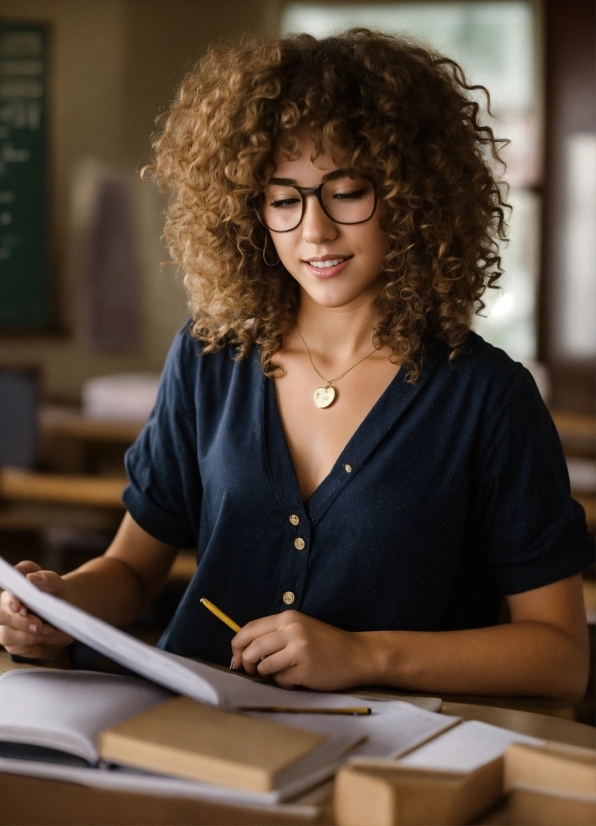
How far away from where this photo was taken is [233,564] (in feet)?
4.45

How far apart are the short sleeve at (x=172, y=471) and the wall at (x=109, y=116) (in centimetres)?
274

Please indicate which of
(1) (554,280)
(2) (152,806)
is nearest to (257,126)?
(2) (152,806)

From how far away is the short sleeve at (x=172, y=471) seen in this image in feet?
4.76

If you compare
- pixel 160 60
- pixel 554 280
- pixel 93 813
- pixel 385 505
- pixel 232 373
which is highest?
pixel 160 60

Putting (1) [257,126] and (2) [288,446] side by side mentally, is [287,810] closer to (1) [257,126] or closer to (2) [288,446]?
(2) [288,446]

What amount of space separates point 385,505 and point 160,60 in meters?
3.39

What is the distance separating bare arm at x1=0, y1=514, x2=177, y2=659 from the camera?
1.13 m

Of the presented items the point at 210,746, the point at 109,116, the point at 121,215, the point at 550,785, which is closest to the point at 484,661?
the point at 550,785

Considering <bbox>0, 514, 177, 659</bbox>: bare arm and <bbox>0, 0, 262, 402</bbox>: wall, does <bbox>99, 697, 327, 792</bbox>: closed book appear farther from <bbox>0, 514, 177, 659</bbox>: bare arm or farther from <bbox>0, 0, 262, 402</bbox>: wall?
<bbox>0, 0, 262, 402</bbox>: wall

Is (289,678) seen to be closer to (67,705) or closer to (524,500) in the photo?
(67,705)

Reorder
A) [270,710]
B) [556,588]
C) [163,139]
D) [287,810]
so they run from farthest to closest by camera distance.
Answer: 1. [163,139]
2. [556,588]
3. [270,710]
4. [287,810]

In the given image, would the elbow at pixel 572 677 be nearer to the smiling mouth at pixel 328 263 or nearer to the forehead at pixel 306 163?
the smiling mouth at pixel 328 263

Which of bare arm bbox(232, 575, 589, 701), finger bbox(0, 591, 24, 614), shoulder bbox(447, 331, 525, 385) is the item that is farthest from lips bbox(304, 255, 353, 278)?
finger bbox(0, 591, 24, 614)

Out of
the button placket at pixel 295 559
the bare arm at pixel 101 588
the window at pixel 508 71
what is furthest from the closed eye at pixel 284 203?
the window at pixel 508 71
